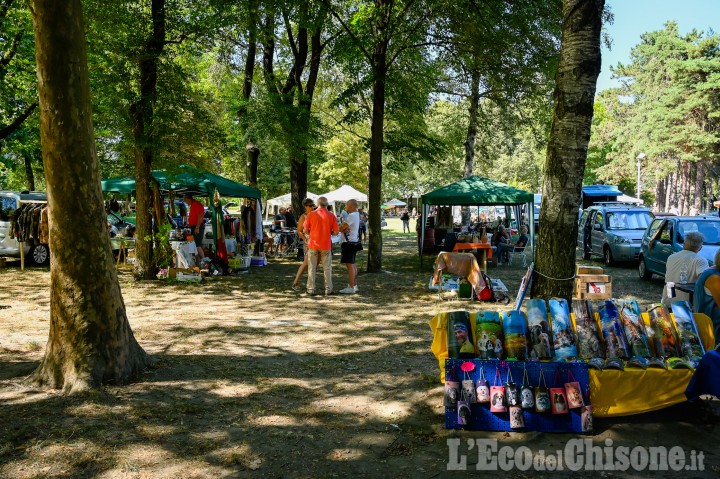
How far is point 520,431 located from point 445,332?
1.04 m

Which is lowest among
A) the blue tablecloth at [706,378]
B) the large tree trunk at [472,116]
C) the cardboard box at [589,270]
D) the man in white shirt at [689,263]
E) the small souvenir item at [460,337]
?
the blue tablecloth at [706,378]

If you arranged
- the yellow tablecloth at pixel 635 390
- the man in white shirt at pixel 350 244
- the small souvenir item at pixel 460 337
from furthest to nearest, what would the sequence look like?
the man in white shirt at pixel 350 244, the small souvenir item at pixel 460 337, the yellow tablecloth at pixel 635 390

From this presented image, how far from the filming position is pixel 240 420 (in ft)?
15.7

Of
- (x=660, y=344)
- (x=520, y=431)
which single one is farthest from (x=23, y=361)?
(x=660, y=344)

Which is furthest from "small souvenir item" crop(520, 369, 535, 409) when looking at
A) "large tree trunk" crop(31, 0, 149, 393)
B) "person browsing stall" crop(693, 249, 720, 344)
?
"large tree trunk" crop(31, 0, 149, 393)

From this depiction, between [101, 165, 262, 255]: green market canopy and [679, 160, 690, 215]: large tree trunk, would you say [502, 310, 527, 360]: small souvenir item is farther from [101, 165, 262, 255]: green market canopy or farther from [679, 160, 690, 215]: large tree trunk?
[679, 160, 690, 215]: large tree trunk

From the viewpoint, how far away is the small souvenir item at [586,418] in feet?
14.6

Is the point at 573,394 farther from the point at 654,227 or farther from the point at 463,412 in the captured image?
the point at 654,227

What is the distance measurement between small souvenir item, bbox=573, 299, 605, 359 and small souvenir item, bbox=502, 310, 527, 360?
47 cm

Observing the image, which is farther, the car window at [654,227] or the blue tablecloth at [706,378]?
the car window at [654,227]

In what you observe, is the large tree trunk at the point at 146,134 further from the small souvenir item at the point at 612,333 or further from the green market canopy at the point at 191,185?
the small souvenir item at the point at 612,333

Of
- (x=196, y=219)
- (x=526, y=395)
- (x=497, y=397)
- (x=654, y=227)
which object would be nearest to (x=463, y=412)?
(x=497, y=397)

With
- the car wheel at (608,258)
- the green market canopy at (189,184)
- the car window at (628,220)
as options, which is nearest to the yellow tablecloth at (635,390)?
the green market canopy at (189,184)

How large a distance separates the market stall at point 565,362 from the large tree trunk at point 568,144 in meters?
0.57
